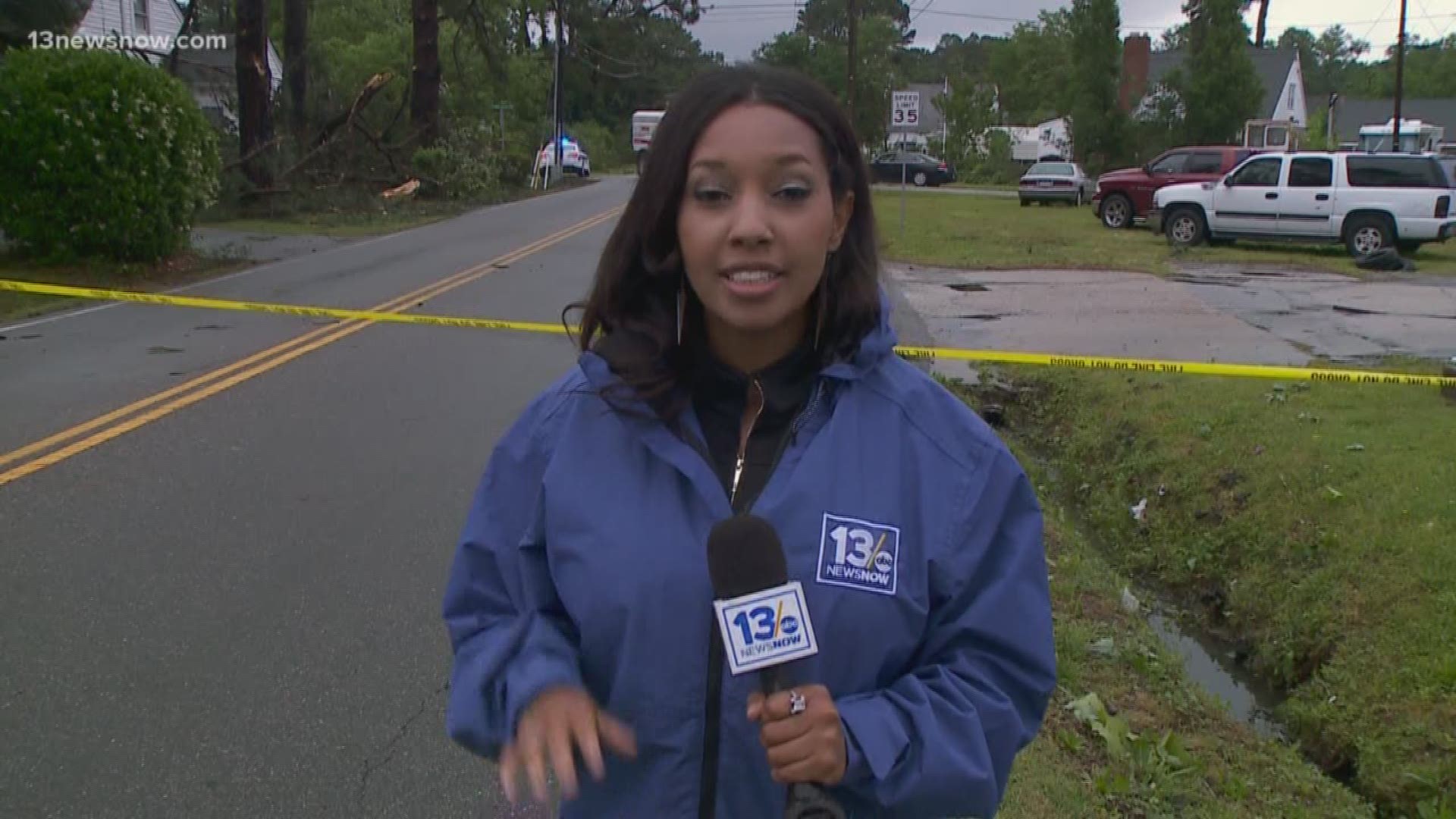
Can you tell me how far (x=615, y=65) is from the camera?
90812mm

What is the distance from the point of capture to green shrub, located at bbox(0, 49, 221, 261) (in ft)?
51.6

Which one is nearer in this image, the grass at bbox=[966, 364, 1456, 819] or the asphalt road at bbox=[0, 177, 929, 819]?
the asphalt road at bbox=[0, 177, 929, 819]

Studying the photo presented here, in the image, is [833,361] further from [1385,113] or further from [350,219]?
[1385,113]

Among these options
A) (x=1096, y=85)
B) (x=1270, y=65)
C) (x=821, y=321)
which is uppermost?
(x=1270, y=65)

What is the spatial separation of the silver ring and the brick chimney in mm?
48580

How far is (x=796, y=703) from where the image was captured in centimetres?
162

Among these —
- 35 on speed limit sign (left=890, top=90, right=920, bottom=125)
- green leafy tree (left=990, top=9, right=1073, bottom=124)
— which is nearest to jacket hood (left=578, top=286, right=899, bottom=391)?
35 on speed limit sign (left=890, top=90, right=920, bottom=125)

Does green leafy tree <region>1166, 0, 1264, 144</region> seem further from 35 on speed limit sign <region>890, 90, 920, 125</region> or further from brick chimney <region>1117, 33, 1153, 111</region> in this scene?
35 on speed limit sign <region>890, 90, 920, 125</region>

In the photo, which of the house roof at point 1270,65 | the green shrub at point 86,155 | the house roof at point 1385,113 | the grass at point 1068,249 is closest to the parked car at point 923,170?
the house roof at point 1270,65

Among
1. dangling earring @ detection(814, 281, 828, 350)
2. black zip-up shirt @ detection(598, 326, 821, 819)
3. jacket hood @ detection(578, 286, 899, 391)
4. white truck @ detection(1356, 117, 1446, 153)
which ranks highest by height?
white truck @ detection(1356, 117, 1446, 153)

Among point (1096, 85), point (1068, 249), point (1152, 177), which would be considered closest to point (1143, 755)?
point (1068, 249)

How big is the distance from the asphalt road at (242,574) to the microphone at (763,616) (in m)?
2.51

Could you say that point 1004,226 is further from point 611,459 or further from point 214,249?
point 611,459

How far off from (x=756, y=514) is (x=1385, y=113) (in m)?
85.9
